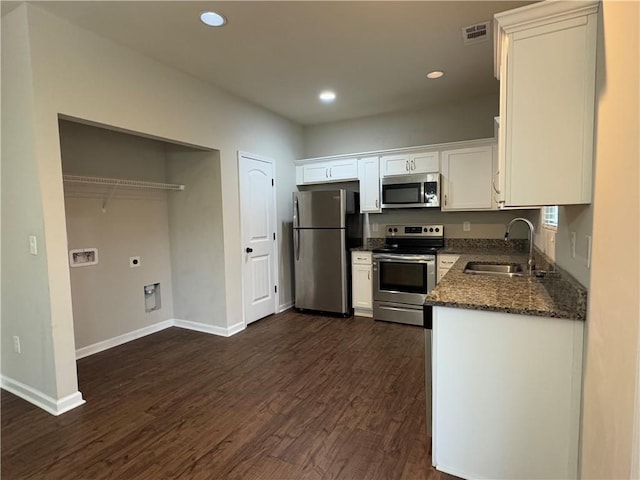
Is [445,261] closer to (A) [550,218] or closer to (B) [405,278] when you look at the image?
(B) [405,278]

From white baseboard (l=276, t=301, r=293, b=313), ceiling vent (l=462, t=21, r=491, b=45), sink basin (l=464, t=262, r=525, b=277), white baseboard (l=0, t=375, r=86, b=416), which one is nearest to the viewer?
white baseboard (l=0, t=375, r=86, b=416)

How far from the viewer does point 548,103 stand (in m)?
1.54

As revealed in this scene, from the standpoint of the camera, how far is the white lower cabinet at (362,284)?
14.1 ft

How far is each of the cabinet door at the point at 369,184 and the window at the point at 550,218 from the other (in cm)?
189

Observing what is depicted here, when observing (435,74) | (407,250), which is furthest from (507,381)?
(435,74)

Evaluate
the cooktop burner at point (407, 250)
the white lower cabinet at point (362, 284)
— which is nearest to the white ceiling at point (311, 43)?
the cooktop burner at point (407, 250)

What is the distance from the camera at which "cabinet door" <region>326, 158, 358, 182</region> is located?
4547 millimetres

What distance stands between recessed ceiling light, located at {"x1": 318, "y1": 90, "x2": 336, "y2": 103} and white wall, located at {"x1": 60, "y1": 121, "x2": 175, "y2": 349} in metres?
1.91

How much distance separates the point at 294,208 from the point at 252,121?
1179 mm

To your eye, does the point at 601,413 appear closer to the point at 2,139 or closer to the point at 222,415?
the point at 222,415

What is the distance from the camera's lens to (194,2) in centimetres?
217

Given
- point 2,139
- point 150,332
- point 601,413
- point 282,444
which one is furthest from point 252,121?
point 601,413

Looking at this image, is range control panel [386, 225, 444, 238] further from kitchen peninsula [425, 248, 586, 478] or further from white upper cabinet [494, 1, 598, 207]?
white upper cabinet [494, 1, 598, 207]

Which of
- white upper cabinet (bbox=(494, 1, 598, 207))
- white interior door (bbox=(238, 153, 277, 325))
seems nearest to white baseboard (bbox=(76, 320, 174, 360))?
white interior door (bbox=(238, 153, 277, 325))
